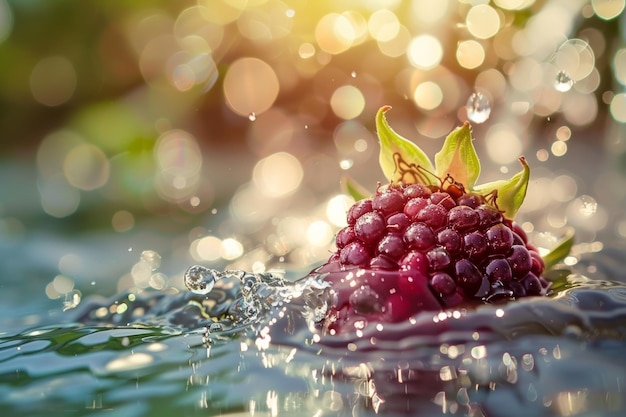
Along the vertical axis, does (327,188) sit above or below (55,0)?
below

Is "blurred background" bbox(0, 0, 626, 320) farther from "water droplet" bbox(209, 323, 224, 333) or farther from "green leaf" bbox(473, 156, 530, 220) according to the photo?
"green leaf" bbox(473, 156, 530, 220)

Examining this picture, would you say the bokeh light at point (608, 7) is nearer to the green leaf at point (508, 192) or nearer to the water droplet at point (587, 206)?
the water droplet at point (587, 206)

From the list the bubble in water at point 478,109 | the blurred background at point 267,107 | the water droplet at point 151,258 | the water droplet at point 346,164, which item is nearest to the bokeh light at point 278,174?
the blurred background at point 267,107

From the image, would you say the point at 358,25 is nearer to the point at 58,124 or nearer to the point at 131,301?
the point at 58,124

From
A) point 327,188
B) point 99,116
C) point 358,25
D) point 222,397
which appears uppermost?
point 358,25

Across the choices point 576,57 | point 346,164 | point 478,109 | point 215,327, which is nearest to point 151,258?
point 346,164

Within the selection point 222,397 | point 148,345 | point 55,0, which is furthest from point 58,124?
point 222,397
